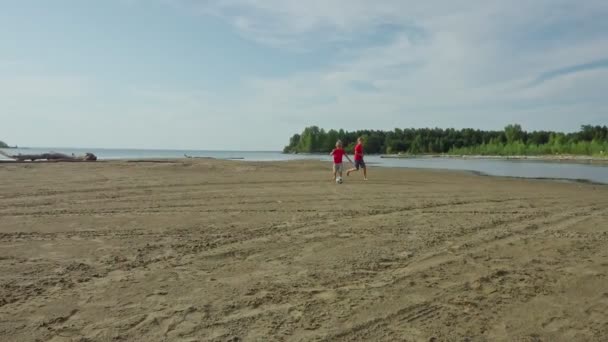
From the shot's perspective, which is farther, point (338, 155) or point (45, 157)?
point (45, 157)

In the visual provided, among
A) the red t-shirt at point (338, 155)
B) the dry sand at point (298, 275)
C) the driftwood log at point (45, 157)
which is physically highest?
the red t-shirt at point (338, 155)

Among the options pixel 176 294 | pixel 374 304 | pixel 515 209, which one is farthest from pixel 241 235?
pixel 515 209

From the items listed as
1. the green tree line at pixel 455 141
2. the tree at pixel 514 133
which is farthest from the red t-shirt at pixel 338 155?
the tree at pixel 514 133

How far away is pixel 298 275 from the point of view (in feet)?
18.0

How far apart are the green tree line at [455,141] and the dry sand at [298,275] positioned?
122 meters

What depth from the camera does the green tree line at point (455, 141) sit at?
12862 centimetres

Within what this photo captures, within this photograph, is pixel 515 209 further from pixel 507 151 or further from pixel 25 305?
pixel 507 151

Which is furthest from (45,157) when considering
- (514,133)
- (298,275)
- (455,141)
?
(455,141)

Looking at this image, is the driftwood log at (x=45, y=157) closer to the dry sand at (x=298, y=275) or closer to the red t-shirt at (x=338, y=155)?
the red t-shirt at (x=338, y=155)

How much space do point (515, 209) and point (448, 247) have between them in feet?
18.6

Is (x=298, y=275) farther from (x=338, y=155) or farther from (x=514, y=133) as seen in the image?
(x=514, y=133)

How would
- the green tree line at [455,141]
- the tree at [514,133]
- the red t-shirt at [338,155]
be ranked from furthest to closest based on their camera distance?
the tree at [514,133] < the green tree line at [455,141] < the red t-shirt at [338,155]

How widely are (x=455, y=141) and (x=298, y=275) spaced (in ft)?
585

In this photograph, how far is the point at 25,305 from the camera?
438cm
